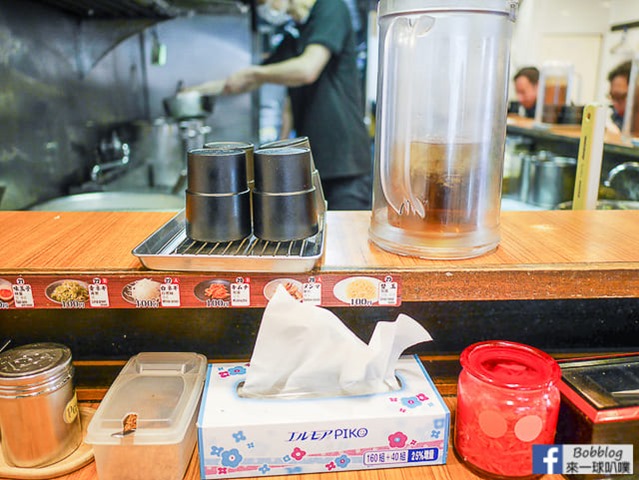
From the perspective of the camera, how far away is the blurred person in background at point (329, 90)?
2129 millimetres

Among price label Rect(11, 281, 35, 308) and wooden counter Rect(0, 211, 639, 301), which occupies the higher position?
wooden counter Rect(0, 211, 639, 301)

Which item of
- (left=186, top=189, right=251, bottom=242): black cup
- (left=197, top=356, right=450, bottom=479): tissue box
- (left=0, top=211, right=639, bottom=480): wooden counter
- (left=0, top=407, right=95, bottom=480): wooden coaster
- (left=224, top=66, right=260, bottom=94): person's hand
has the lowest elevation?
(left=0, top=407, right=95, bottom=480): wooden coaster

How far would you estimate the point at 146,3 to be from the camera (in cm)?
236

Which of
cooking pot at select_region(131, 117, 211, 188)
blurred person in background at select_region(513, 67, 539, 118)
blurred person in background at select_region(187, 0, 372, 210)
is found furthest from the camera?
blurred person in background at select_region(513, 67, 539, 118)

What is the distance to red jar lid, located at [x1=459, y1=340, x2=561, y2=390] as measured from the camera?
2.63ft

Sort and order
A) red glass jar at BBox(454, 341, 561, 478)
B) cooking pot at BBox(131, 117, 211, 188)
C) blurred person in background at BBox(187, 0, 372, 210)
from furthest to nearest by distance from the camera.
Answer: cooking pot at BBox(131, 117, 211, 188) → blurred person in background at BBox(187, 0, 372, 210) → red glass jar at BBox(454, 341, 561, 478)

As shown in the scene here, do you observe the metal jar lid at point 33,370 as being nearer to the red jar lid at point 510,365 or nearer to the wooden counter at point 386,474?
the wooden counter at point 386,474

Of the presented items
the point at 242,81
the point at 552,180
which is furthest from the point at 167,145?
the point at 552,180

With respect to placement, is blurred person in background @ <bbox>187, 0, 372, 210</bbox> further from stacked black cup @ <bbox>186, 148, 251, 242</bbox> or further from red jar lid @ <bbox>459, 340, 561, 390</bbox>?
red jar lid @ <bbox>459, 340, 561, 390</bbox>

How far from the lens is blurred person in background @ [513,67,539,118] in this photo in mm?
5125

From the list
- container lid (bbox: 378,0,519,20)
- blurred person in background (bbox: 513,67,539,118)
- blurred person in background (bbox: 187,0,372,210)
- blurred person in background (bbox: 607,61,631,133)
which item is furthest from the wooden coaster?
blurred person in background (bbox: 513,67,539,118)

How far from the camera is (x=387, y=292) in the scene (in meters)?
0.86

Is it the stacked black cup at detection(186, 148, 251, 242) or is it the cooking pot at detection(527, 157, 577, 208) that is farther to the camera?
the cooking pot at detection(527, 157, 577, 208)

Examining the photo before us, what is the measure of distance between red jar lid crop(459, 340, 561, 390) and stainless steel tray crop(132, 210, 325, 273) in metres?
0.29
